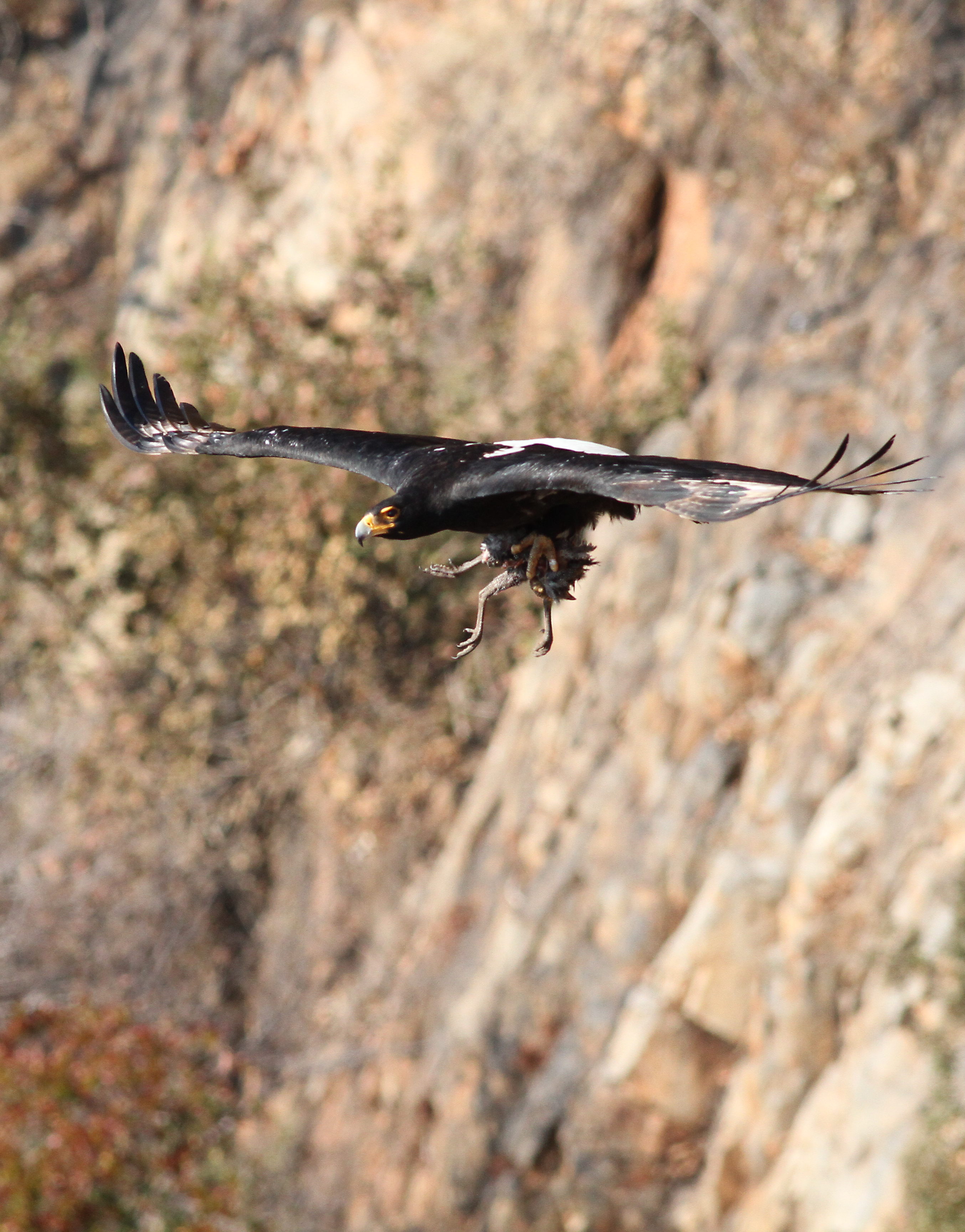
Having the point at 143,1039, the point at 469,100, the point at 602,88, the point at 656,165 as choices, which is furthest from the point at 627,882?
the point at 469,100

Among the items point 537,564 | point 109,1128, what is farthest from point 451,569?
point 109,1128

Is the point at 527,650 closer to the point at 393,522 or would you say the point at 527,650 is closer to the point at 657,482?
the point at 393,522

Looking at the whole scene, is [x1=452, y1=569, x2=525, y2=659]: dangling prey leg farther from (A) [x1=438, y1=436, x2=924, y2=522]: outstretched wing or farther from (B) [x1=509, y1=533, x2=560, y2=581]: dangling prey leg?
(A) [x1=438, y1=436, x2=924, y2=522]: outstretched wing

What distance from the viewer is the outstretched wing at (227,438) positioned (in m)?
4.82

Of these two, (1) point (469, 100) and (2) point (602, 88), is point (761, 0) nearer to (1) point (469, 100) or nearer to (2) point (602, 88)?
(2) point (602, 88)

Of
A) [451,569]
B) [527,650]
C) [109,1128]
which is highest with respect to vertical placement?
[527,650]

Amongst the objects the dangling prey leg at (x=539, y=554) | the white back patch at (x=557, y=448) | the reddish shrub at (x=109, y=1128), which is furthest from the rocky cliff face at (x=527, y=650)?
the dangling prey leg at (x=539, y=554)

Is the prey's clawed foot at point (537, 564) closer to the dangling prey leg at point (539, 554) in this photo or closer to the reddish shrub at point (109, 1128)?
the dangling prey leg at point (539, 554)

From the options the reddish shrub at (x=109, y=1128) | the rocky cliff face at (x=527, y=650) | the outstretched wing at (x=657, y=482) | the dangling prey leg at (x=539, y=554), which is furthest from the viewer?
the reddish shrub at (x=109, y=1128)

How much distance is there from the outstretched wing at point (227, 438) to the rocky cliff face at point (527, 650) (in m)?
2.98

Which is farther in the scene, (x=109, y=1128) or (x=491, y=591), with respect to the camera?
(x=109, y=1128)

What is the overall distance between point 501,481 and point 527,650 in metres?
7.00

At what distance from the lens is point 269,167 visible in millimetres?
A: 14828

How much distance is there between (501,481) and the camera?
3.94m
